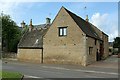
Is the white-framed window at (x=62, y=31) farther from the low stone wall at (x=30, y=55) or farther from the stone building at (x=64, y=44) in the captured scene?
the low stone wall at (x=30, y=55)

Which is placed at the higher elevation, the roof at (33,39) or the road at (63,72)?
the roof at (33,39)

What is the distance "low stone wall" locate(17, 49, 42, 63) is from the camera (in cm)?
3783

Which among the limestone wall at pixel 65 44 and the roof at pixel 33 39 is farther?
the roof at pixel 33 39

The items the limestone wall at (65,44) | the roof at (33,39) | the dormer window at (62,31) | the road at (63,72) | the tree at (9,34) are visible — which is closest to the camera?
the road at (63,72)

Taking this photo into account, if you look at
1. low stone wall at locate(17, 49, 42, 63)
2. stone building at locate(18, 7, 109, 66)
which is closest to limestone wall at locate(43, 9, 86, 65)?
stone building at locate(18, 7, 109, 66)

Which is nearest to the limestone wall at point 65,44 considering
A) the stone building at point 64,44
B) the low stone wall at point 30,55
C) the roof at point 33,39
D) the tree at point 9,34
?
the stone building at point 64,44

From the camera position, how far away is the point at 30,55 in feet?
128

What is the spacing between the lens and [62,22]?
35.3 m

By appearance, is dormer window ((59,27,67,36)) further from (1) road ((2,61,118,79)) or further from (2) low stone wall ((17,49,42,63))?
(1) road ((2,61,118,79))

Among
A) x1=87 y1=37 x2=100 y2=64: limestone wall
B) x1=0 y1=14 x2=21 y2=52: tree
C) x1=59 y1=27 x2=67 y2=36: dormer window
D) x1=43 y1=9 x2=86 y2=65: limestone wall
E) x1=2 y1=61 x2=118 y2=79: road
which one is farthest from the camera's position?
x1=0 y1=14 x2=21 y2=52: tree

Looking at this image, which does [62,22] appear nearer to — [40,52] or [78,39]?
[78,39]

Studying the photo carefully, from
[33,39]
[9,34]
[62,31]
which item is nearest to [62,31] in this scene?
[62,31]

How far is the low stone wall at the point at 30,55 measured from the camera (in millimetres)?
37834

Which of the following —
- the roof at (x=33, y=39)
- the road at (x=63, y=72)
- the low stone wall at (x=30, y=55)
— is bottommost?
the road at (x=63, y=72)
